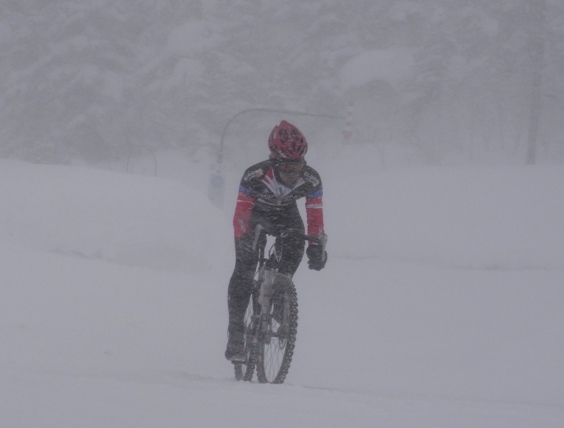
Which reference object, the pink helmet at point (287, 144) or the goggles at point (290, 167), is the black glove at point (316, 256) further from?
the pink helmet at point (287, 144)

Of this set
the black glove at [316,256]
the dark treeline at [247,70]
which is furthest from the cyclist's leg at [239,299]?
the dark treeline at [247,70]

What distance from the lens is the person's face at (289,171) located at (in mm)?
4691

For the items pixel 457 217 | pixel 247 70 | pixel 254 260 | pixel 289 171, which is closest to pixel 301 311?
pixel 254 260

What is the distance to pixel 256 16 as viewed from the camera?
4278 cm

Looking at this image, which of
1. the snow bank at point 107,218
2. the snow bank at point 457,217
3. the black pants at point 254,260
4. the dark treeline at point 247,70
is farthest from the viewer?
the dark treeline at point 247,70

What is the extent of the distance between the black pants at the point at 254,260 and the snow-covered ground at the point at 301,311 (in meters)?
0.64

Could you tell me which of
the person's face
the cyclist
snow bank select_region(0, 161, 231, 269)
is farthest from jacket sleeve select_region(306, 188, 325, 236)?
snow bank select_region(0, 161, 231, 269)

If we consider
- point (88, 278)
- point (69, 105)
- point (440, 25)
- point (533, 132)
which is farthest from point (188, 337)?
point (440, 25)

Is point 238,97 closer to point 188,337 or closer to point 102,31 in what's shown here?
point 102,31

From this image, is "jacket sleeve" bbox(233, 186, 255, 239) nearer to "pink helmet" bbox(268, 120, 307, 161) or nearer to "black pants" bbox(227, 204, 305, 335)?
"black pants" bbox(227, 204, 305, 335)

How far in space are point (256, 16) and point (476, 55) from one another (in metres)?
14.3

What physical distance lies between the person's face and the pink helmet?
5 cm

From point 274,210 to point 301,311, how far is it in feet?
26.6

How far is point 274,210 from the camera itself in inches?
198
